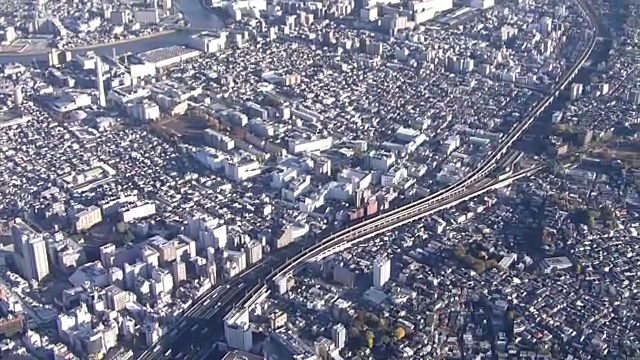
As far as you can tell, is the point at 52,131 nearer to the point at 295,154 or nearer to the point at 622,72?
the point at 295,154

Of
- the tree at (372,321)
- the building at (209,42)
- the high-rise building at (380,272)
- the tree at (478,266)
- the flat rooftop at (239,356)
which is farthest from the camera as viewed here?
the building at (209,42)

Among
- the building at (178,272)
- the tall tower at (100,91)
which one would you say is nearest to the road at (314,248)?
the building at (178,272)

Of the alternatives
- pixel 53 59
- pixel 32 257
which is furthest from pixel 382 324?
pixel 53 59

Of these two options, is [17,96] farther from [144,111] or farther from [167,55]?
[167,55]

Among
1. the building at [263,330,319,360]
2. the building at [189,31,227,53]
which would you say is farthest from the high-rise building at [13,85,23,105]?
the building at [263,330,319,360]

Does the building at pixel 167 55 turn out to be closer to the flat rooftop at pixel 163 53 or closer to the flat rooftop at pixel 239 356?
the flat rooftop at pixel 163 53

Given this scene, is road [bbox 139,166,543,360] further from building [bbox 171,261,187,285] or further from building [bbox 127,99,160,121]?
building [bbox 127,99,160,121]
